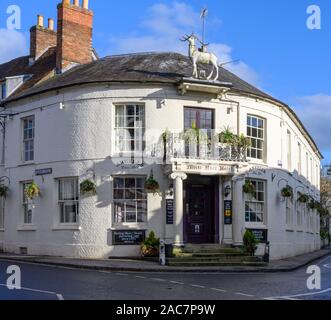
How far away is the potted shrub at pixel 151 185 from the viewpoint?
2225 centimetres

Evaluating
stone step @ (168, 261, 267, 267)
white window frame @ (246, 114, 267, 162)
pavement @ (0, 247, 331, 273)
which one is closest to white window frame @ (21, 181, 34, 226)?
pavement @ (0, 247, 331, 273)

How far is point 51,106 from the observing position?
2444 cm

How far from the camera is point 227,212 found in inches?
920

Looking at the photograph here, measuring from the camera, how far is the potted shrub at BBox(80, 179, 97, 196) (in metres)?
22.5

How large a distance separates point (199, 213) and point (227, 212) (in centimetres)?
112

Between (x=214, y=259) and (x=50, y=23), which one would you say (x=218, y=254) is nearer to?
(x=214, y=259)

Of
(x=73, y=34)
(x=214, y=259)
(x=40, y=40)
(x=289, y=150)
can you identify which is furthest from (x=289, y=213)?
(x=40, y=40)

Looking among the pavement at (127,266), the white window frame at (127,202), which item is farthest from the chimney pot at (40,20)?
the pavement at (127,266)

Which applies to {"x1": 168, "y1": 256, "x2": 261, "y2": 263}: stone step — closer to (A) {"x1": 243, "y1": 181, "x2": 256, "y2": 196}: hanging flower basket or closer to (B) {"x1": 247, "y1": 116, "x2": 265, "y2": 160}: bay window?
(A) {"x1": 243, "y1": 181, "x2": 256, "y2": 196}: hanging flower basket

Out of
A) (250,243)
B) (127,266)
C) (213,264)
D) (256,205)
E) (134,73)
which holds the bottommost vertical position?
(213,264)

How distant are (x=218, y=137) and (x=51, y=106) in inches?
280

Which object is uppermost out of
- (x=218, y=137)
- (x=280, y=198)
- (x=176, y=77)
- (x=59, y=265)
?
(x=176, y=77)
